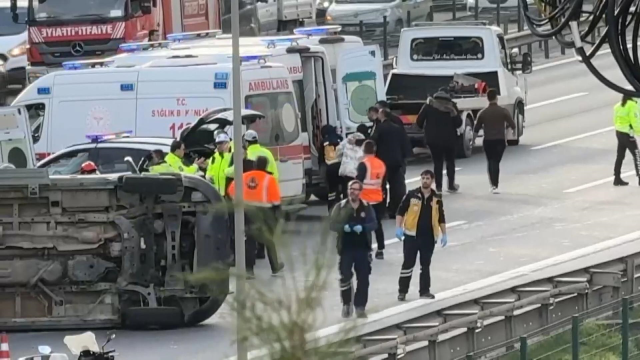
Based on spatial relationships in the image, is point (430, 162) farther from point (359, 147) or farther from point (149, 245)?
point (149, 245)

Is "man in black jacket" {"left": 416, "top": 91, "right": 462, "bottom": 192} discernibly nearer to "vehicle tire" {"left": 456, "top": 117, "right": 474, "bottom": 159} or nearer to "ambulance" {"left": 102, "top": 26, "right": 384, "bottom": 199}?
"ambulance" {"left": 102, "top": 26, "right": 384, "bottom": 199}

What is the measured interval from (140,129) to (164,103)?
0.49m

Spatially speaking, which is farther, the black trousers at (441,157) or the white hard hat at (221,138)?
the black trousers at (441,157)

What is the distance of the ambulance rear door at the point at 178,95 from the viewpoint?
18094 mm

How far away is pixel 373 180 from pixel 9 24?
605 inches

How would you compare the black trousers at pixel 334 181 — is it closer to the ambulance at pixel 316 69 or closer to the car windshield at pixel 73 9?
the ambulance at pixel 316 69

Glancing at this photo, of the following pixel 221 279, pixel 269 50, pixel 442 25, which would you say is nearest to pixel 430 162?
pixel 442 25

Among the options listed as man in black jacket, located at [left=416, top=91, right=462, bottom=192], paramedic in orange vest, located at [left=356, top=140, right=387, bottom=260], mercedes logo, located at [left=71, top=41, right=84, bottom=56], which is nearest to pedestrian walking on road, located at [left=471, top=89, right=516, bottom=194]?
man in black jacket, located at [left=416, top=91, right=462, bottom=192]

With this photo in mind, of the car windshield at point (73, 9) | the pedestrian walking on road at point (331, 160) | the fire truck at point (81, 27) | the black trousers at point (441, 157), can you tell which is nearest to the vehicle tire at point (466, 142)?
the black trousers at point (441, 157)

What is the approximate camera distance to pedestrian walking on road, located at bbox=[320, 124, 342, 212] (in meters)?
20.5

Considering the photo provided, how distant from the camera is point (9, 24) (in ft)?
104

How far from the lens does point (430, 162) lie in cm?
2691

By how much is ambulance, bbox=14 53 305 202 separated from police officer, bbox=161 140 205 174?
1.11 metres

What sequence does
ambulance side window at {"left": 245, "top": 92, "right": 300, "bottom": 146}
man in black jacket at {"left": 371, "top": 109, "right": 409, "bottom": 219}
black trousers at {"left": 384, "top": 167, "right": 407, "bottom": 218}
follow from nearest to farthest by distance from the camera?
ambulance side window at {"left": 245, "top": 92, "right": 300, "bottom": 146}
man in black jacket at {"left": 371, "top": 109, "right": 409, "bottom": 219}
black trousers at {"left": 384, "top": 167, "right": 407, "bottom": 218}
